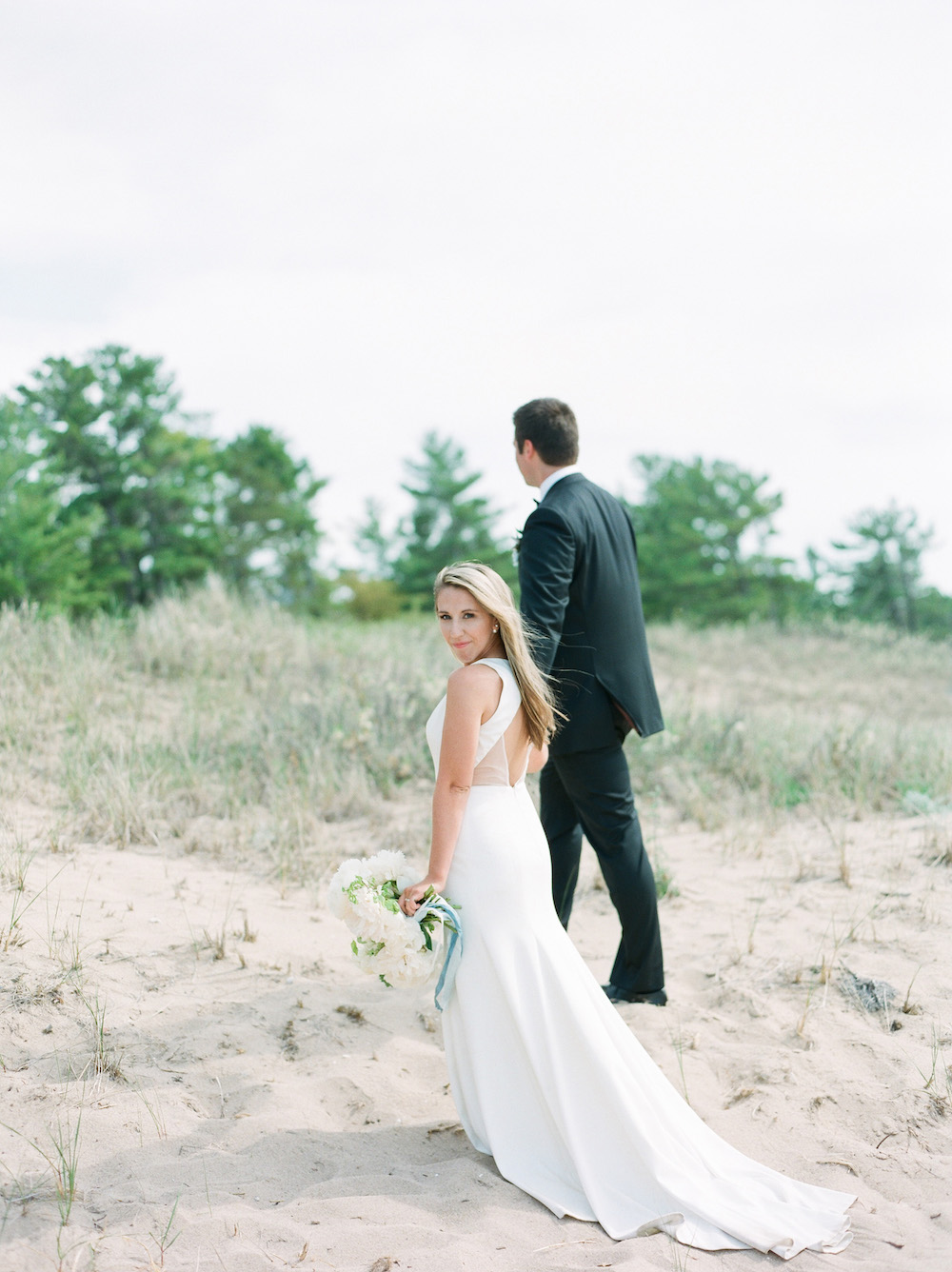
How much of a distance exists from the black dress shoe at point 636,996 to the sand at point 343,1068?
0.04 meters

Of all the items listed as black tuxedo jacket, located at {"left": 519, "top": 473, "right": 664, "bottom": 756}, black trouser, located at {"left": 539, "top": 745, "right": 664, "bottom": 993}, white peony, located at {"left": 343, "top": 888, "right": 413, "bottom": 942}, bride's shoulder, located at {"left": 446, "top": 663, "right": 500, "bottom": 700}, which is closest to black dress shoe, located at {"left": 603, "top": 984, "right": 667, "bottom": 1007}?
black trouser, located at {"left": 539, "top": 745, "right": 664, "bottom": 993}

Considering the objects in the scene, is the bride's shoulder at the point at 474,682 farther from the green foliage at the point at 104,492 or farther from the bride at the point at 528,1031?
the green foliage at the point at 104,492

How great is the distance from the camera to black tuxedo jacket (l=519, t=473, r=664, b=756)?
363cm

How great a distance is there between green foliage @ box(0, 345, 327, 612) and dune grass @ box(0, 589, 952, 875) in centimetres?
920

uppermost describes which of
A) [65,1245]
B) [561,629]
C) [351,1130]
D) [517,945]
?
[561,629]

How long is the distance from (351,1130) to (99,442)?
813 inches

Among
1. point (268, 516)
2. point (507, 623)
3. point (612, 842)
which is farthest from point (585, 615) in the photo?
point (268, 516)

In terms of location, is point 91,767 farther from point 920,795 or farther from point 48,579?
point 48,579

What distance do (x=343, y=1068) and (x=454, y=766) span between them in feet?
4.96

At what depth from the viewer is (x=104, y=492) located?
21266mm

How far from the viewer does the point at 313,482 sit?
28062 millimetres

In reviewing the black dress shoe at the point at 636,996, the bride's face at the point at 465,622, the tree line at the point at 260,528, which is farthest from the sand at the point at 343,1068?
the tree line at the point at 260,528

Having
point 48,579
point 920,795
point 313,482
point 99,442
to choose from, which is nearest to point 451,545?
point 313,482

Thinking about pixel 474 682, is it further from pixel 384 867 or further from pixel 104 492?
pixel 104 492
